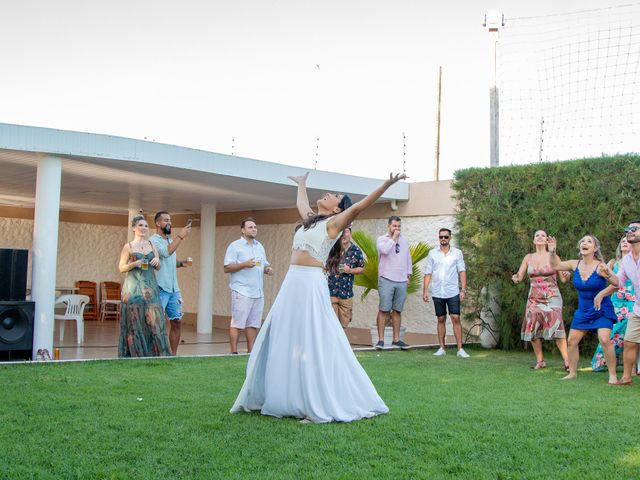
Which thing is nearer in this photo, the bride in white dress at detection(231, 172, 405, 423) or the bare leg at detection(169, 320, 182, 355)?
the bride in white dress at detection(231, 172, 405, 423)

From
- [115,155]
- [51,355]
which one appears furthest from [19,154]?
[51,355]

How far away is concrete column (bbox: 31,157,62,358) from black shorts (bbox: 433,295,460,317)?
5.26 meters

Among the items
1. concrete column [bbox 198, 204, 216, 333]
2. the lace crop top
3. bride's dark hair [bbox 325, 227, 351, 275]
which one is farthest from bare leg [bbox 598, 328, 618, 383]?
concrete column [bbox 198, 204, 216, 333]

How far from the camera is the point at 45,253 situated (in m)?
9.36

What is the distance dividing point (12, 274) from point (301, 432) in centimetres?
542

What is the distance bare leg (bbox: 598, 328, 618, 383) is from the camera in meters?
7.62

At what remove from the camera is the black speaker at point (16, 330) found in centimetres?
855

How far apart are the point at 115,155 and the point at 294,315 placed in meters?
5.22

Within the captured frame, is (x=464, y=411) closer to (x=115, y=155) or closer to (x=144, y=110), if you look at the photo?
(x=115, y=155)

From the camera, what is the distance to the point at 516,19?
13.0 m

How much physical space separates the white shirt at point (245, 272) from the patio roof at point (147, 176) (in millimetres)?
1638

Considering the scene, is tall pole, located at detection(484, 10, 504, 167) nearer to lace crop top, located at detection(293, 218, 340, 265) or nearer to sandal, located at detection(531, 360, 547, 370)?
sandal, located at detection(531, 360, 547, 370)

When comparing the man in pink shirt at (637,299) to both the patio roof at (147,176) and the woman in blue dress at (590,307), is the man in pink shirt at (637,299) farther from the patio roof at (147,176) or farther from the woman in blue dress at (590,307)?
the patio roof at (147,176)

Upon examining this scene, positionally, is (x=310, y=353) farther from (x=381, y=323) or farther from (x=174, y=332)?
(x=381, y=323)
